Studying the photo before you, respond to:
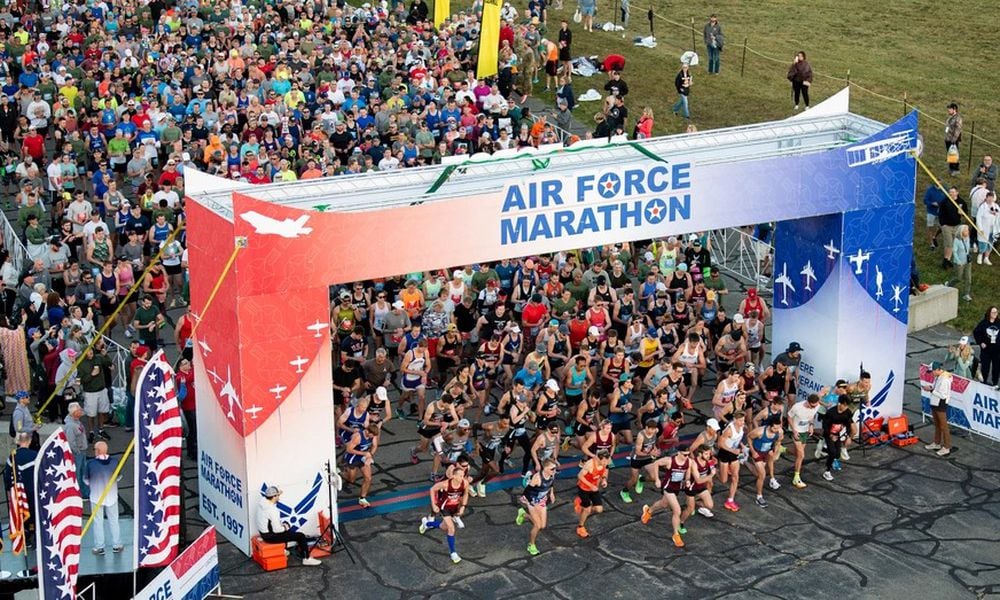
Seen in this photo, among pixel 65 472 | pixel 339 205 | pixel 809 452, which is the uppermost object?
pixel 339 205

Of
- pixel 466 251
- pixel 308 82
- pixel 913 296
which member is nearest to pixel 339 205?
pixel 466 251

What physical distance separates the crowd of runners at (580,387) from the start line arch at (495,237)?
122 centimetres

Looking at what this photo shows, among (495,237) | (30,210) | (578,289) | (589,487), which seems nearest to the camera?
(589,487)

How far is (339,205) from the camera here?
21172mm

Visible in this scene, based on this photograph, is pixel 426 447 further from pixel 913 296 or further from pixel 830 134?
pixel 913 296

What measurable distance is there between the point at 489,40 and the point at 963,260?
1319cm

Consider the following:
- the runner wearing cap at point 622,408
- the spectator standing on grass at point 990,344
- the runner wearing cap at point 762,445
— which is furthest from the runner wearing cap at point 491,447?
the spectator standing on grass at point 990,344

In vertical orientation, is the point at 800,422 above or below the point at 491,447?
above

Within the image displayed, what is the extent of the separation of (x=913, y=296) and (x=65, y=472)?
57.0 ft

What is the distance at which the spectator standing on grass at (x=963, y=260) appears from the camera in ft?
99.9

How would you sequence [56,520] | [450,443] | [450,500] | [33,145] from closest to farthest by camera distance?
1. [56,520]
2. [450,500]
3. [450,443]
4. [33,145]

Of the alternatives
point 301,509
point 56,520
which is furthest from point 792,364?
A: point 56,520

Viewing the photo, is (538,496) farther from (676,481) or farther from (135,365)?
(135,365)

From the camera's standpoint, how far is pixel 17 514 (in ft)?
64.4
